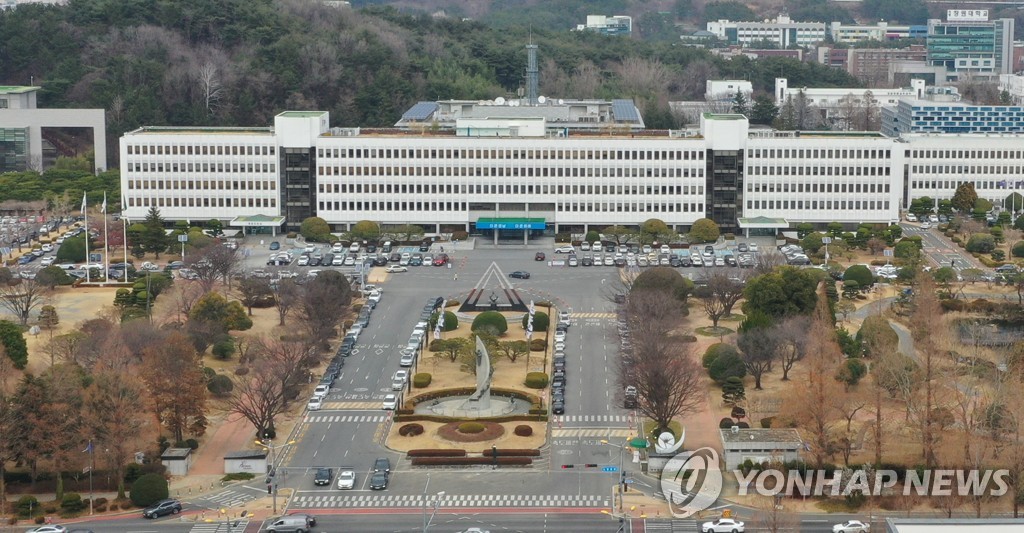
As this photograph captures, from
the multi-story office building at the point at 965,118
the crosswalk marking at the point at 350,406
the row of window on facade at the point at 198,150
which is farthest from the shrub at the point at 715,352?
the multi-story office building at the point at 965,118

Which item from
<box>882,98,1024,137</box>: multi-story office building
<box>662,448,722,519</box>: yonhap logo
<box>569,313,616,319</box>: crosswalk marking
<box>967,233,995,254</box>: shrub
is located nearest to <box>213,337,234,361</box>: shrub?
<box>569,313,616,319</box>: crosswalk marking

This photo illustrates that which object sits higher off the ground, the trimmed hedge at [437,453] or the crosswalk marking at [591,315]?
the crosswalk marking at [591,315]

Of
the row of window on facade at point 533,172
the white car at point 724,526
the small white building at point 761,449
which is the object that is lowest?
the white car at point 724,526

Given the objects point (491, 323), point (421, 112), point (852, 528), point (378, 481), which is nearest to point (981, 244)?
point (491, 323)

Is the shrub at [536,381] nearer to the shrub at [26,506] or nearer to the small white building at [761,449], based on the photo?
the small white building at [761,449]

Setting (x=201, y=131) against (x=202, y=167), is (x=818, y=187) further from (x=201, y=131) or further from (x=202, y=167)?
(x=201, y=131)

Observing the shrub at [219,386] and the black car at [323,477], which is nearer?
the black car at [323,477]
